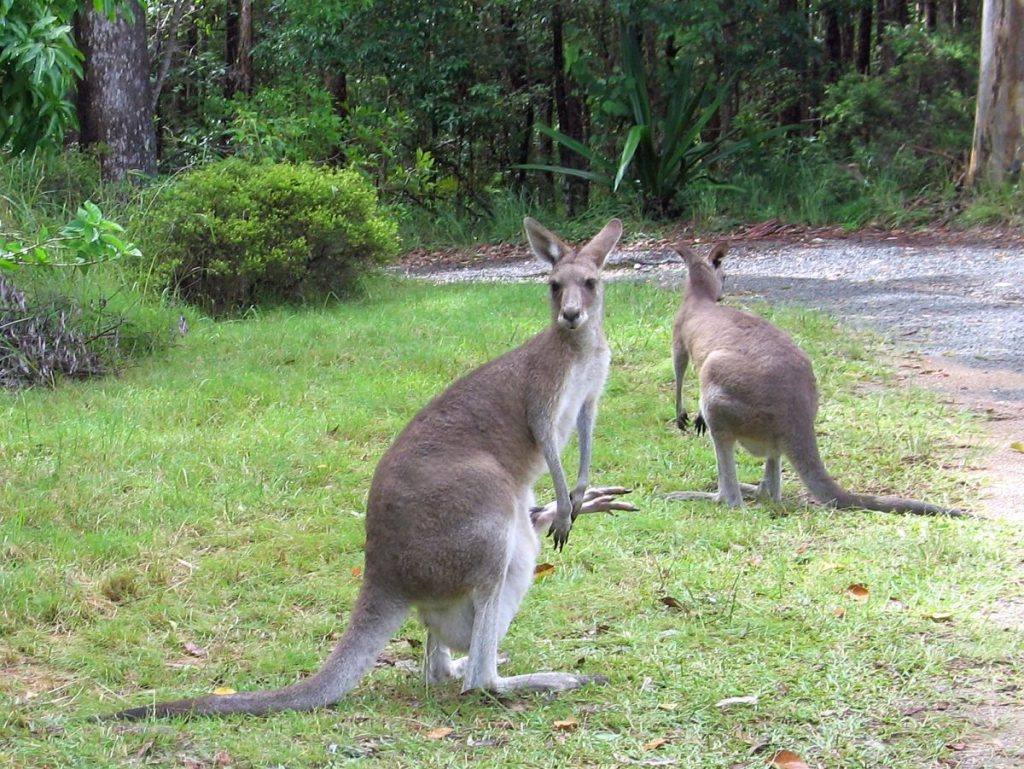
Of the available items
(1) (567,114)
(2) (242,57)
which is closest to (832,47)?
(1) (567,114)

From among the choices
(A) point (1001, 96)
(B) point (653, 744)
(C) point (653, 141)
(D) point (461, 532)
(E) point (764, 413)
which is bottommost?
(B) point (653, 744)

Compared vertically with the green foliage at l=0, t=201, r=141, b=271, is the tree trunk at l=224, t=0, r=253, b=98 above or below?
above

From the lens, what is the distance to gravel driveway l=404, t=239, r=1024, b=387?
28.2 feet

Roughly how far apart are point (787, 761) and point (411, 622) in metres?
1.81

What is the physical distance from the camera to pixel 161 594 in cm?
489

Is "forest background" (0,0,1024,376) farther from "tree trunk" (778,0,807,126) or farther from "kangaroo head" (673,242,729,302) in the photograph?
"kangaroo head" (673,242,729,302)

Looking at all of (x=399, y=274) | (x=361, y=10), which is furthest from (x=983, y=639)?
(x=361, y=10)

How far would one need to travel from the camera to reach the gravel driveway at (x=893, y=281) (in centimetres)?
861

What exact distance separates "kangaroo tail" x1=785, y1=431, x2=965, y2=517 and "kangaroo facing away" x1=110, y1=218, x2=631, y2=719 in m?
1.50

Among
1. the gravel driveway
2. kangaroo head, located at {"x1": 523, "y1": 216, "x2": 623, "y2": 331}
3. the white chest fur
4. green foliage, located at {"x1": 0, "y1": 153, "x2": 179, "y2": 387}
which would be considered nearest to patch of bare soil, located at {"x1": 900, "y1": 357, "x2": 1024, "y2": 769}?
the gravel driveway

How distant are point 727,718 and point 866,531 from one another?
1797mm

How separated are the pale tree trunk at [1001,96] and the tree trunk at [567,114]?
4971 millimetres

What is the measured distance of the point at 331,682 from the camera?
3.78 meters

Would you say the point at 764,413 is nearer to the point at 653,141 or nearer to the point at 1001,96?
the point at 1001,96
